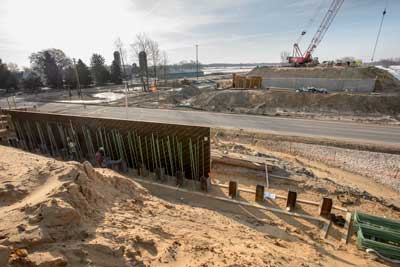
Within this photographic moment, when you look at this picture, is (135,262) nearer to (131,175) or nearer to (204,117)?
(131,175)

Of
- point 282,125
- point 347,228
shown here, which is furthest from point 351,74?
point 347,228

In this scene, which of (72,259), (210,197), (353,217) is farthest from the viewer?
(210,197)

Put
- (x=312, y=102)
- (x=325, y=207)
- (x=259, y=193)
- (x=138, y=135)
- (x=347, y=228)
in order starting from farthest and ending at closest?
(x=312, y=102)
(x=138, y=135)
(x=259, y=193)
(x=325, y=207)
(x=347, y=228)

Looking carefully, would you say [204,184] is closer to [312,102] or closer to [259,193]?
[259,193]

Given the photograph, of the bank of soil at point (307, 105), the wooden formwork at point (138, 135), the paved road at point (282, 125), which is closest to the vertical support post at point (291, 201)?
the wooden formwork at point (138, 135)

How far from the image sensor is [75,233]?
4.13 m

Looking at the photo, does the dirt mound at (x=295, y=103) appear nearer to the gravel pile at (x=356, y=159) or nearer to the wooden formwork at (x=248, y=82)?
the wooden formwork at (x=248, y=82)

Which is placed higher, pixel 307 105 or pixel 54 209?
pixel 54 209

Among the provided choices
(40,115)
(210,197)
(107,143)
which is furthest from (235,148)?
(40,115)

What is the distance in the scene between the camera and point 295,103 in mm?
26016

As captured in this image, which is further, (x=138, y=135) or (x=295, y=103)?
(x=295, y=103)

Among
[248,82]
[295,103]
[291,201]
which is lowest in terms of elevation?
[291,201]

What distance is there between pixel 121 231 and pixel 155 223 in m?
0.99

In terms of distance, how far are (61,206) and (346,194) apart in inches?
396
